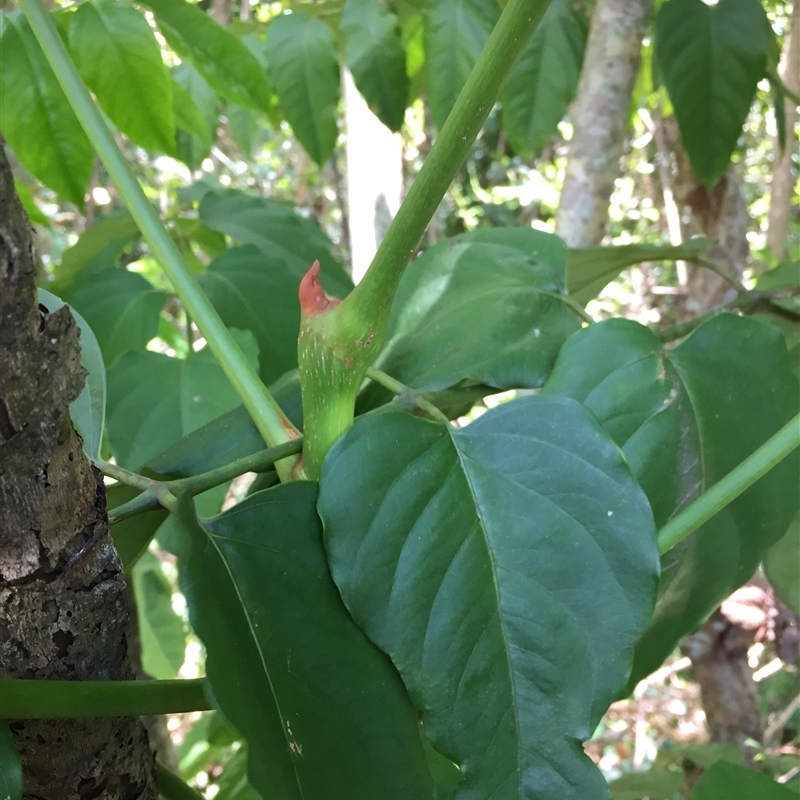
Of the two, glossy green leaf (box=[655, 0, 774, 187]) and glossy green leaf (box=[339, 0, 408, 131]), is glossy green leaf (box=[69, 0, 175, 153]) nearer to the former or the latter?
glossy green leaf (box=[339, 0, 408, 131])

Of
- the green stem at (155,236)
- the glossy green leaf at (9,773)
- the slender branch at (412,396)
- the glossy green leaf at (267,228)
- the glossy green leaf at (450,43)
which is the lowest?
the glossy green leaf at (9,773)

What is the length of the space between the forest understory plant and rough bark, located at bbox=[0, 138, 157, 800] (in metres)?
0.01

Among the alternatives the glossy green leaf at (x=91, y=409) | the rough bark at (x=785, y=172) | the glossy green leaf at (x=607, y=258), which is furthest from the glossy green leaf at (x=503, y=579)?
the rough bark at (x=785, y=172)

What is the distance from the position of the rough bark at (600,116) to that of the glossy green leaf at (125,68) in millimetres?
321

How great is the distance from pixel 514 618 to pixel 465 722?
0.03 metres

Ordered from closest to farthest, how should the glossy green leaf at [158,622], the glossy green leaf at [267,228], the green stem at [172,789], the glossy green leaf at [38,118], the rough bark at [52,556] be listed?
the rough bark at [52,556], the green stem at [172,789], the glossy green leaf at [38,118], the glossy green leaf at [267,228], the glossy green leaf at [158,622]

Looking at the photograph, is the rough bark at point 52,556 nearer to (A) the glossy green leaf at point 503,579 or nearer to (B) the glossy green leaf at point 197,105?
(A) the glossy green leaf at point 503,579

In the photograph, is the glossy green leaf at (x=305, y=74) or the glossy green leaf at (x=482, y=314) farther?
the glossy green leaf at (x=305, y=74)

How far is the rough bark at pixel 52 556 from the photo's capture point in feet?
0.46

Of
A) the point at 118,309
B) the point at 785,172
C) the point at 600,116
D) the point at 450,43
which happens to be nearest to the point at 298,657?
the point at 118,309

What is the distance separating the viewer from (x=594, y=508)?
0.20m

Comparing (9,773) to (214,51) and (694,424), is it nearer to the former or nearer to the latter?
(694,424)

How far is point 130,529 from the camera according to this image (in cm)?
25

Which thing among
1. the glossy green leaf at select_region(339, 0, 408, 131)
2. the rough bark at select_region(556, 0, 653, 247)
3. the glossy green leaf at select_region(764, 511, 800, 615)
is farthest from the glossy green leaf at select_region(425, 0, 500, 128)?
the glossy green leaf at select_region(764, 511, 800, 615)
